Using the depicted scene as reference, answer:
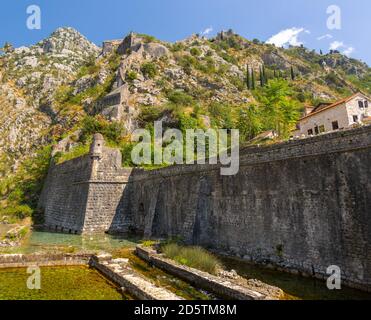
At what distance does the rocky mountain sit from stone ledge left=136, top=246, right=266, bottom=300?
25203 millimetres

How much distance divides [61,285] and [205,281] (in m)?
4.93

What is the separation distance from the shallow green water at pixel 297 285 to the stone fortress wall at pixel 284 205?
0.42m

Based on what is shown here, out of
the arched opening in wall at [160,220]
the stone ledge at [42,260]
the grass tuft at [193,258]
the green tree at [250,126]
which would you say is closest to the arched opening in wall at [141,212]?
the arched opening in wall at [160,220]

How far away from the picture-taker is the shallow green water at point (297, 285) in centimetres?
987

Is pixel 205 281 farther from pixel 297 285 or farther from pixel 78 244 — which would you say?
pixel 78 244

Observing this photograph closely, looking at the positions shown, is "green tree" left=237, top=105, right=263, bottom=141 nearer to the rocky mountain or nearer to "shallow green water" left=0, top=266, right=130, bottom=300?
the rocky mountain

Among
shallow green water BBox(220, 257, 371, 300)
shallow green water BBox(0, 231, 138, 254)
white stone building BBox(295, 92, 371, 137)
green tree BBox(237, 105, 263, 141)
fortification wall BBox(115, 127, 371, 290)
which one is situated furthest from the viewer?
green tree BBox(237, 105, 263, 141)

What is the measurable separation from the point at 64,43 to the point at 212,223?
10386 centimetres

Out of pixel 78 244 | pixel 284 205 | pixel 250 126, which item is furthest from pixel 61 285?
pixel 250 126

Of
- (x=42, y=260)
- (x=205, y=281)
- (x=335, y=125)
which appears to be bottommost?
(x=205, y=281)

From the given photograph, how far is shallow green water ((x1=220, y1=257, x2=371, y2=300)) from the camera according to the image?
32.4 ft

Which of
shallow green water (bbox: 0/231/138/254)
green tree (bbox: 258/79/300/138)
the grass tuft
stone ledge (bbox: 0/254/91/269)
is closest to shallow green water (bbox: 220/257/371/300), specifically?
the grass tuft

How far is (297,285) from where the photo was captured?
11.2 metres
